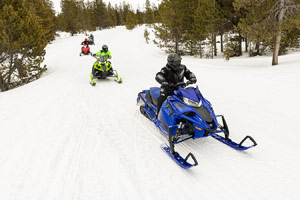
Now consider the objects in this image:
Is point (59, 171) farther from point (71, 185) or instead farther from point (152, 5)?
point (152, 5)

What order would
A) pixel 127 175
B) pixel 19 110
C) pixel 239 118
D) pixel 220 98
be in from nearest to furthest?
pixel 127 175 → pixel 239 118 → pixel 19 110 → pixel 220 98

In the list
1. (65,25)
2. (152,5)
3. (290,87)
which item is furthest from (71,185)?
(152,5)

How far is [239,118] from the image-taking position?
491 cm

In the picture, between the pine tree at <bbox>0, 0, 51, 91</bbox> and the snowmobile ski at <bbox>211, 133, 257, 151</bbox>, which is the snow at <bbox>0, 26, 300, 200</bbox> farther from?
the pine tree at <bbox>0, 0, 51, 91</bbox>

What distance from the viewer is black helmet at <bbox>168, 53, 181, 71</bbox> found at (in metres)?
4.00

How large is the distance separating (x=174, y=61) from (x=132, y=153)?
7.00 feet

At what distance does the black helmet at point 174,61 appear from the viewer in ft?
13.1

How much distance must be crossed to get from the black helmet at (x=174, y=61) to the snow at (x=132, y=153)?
1.61 m

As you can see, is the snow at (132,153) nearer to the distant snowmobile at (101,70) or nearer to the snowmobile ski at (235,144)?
the snowmobile ski at (235,144)

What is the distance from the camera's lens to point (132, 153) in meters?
3.62

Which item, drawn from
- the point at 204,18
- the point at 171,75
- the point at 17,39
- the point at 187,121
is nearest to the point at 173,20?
the point at 204,18

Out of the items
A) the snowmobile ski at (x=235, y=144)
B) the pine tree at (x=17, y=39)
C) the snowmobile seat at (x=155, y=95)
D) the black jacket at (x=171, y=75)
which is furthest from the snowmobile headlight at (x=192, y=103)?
the pine tree at (x=17, y=39)

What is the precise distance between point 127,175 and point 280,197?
7.37ft

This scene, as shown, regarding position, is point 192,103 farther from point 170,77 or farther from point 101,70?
point 101,70
